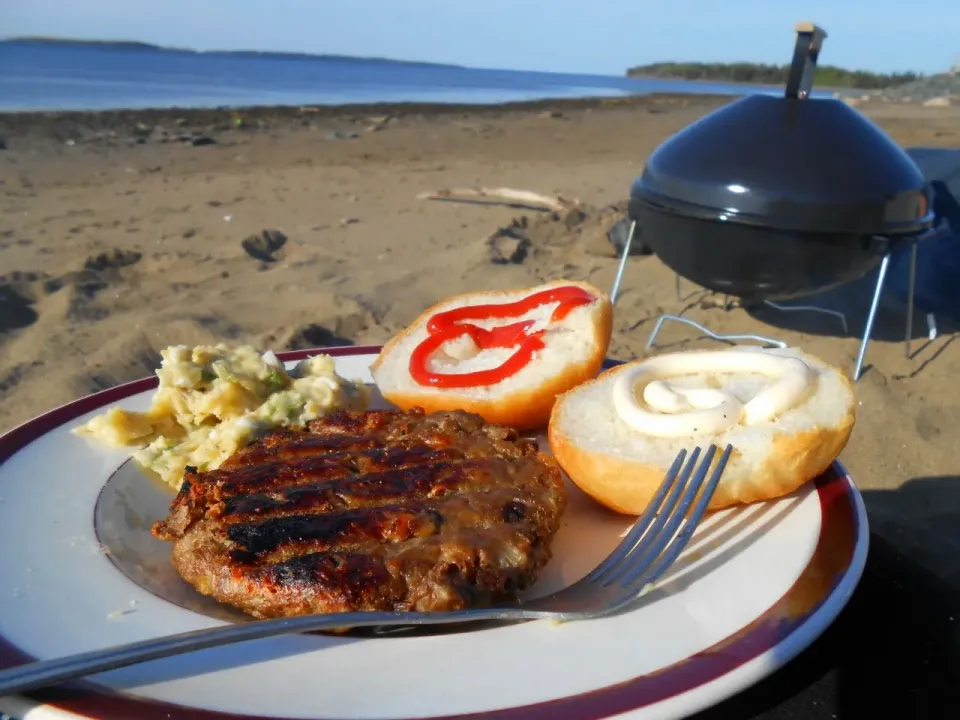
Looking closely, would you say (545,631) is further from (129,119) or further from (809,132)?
(129,119)

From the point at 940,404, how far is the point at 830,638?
3.80 meters

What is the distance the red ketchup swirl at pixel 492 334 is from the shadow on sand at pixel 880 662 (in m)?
1.31

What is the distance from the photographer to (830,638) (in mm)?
2068

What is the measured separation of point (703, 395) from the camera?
2.16 meters

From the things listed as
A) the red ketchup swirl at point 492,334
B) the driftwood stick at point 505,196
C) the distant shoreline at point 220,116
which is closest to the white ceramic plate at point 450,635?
the red ketchup swirl at point 492,334

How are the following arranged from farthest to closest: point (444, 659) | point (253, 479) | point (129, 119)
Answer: point (129, 119), point (253, 479), point (444, 659)

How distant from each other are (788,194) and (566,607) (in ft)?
12.6

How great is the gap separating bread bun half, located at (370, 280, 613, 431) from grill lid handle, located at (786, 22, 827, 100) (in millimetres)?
3097

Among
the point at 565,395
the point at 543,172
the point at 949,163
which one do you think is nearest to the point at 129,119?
the point at 543,172

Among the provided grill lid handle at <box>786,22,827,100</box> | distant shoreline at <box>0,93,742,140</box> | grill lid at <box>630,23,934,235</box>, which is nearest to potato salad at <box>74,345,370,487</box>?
grill lid at <box>630,23,934,235</box>

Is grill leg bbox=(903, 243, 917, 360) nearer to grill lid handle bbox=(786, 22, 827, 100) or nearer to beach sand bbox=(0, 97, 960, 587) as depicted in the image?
beach sand bbox=(0, 97, 960, 587)

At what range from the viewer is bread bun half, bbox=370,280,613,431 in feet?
8.71

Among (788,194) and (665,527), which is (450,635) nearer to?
(665,527)

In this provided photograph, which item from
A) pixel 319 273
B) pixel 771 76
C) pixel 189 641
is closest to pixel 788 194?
pixel 189 641
